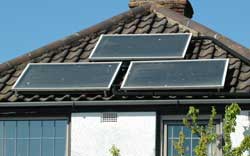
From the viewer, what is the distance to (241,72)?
1886 centimetres

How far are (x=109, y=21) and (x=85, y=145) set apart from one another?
444 cm

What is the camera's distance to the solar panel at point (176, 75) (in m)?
18.2

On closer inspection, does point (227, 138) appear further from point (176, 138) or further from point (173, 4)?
point (173, 4)

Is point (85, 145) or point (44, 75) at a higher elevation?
point (44, 75)

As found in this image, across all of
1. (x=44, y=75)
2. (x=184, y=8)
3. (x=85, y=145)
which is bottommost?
(x=85, y=145)

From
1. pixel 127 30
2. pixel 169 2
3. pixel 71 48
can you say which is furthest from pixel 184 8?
pixel 71 48

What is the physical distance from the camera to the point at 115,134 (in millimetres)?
18359

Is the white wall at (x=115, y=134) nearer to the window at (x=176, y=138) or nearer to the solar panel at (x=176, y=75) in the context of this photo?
the window at (x=176, y=138)

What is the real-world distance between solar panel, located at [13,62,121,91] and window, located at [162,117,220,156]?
1518 mm

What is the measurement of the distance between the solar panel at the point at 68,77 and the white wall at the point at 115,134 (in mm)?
672

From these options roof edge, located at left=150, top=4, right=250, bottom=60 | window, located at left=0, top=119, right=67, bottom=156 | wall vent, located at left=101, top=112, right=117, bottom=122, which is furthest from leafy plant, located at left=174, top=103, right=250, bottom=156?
roof edge, located at left=150, top=4, right=250, bottom=60

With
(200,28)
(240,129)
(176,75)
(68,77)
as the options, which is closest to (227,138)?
(240,129)

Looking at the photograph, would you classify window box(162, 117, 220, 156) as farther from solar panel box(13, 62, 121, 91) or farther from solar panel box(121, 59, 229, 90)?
solar panel box(13, 62, 121, 91)

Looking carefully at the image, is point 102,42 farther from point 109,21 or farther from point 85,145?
point 85,145
